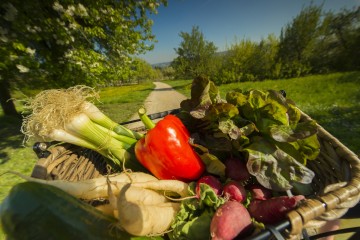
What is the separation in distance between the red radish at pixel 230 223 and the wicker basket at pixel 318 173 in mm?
221

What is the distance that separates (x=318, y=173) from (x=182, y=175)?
82 centimetres

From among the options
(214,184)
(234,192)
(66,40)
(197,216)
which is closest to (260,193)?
(234,192)

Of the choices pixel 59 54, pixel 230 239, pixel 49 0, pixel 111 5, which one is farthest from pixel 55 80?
pixel 230 239

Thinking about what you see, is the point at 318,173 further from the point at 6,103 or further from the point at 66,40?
the point at 6,103

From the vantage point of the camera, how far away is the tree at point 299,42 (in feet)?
67.1

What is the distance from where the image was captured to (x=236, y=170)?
137cm

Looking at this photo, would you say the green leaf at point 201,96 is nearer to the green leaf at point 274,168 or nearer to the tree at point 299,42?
the green leaf at point 274,168

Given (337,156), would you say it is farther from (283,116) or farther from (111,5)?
(111,5)

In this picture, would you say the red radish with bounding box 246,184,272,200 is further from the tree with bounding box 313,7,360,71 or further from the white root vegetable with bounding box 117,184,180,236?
the tree with bounding box 313,7,360,71

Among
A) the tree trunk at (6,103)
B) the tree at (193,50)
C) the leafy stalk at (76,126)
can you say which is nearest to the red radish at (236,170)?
the leafy stalk at (76,126)

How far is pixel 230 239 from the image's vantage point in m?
0.92

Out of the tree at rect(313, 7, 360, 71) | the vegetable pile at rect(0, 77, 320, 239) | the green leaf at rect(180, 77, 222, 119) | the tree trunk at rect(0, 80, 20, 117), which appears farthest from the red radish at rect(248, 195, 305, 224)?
the tree at rect(313, 7, 360, 71)

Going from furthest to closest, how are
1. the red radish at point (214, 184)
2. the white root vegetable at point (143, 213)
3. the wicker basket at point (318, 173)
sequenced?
the red radish at point (214, 184), the white root vegetable at point (143, 213), the wicker basket at point (318, 173)

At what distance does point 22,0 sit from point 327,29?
2338 centimetres
